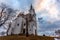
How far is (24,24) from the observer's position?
443 centimetres

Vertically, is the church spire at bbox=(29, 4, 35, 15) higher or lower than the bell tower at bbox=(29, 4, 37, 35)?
higher

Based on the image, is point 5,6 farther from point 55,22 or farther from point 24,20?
point 55,22

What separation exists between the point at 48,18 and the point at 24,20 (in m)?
0.71

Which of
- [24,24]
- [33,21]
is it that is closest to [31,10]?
[33,21]

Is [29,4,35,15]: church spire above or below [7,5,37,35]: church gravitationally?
above

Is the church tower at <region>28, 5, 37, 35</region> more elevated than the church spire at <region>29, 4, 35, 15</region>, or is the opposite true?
the church spire at <region>29, 4, 35, 15</region>

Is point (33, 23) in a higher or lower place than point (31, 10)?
lower

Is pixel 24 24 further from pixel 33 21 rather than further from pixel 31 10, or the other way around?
pixel 31 10

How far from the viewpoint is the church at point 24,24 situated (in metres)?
4.37

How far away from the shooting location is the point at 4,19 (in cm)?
441

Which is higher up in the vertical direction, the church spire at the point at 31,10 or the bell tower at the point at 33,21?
the church spire at the point at 31,10

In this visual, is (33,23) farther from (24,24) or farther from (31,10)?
(31,10)

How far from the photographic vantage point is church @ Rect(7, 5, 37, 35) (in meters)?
4.37

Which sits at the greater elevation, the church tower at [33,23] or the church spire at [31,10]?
the church spire at [31,10]
